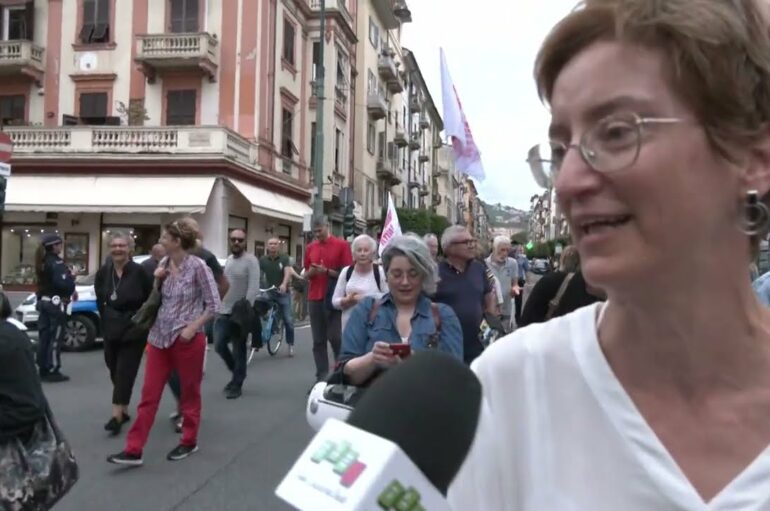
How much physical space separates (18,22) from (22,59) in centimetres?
206

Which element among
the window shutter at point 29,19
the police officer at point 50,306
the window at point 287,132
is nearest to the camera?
the police officer at point 50,306

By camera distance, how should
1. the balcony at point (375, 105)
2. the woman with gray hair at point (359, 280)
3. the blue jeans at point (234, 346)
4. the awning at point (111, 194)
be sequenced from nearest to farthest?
the woman with gray hair at point (359, 280) < the blue jeans at point (234, 346) < the awning at point (111, 194) < the balcony at point (375, 105)

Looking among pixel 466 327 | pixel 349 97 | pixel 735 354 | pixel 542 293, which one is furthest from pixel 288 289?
pixel 349 97

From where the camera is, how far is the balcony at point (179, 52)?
82.2 ft

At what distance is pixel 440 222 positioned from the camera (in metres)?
49.2

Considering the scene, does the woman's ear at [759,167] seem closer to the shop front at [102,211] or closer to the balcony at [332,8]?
the shop front at [102,211]

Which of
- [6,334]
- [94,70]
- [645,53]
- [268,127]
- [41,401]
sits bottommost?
[41,401]

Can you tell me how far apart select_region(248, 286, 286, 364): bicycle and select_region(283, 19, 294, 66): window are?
60.7 feet

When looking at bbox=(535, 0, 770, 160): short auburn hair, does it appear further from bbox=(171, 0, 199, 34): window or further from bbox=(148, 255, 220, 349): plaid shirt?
bbox=(171, 0, 199, 34): window

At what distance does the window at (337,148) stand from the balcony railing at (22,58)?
12.8 metres

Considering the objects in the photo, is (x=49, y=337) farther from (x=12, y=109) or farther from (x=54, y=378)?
(x=12, y=109)

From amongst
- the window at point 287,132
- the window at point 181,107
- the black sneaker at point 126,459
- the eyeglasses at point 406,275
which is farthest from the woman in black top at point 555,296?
the window at point 287,132

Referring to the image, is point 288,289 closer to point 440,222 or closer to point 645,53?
point 645,53

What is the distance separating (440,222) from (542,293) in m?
44.7
